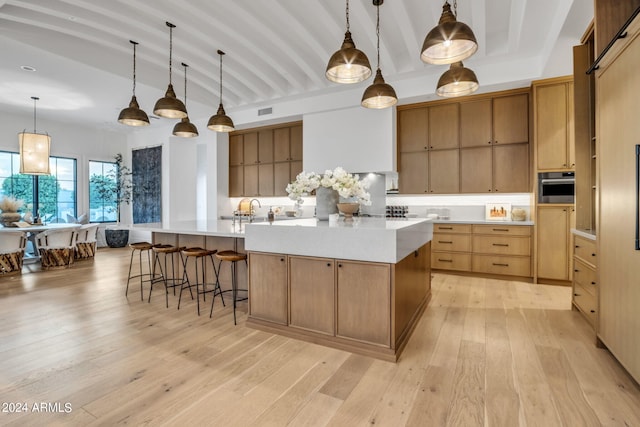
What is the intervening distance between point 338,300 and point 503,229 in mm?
3604

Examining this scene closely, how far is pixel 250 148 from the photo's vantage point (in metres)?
7.66

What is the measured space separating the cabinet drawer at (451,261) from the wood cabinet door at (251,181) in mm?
4264

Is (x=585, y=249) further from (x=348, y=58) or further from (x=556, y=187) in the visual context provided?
(x=348, y=58)

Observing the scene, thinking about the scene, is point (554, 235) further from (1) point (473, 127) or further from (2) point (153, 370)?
(2) point (153, 370)

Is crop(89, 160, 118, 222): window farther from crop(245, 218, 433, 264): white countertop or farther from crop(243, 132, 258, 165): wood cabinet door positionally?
crop(245, 218, 433, 264): white countertop

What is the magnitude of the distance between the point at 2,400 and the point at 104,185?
27.4 ft

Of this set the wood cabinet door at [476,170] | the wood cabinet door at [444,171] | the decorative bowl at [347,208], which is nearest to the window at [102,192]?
the decorative bowl at [347,208]

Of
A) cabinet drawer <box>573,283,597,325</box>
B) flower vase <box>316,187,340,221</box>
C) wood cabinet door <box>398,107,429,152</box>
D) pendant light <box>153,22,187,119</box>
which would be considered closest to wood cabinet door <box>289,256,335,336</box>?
flower vase <box>316,187,340,221</box>

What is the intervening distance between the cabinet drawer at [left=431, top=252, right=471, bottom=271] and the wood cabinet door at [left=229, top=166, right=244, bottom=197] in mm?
4746

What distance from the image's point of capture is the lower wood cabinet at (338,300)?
2467 mm

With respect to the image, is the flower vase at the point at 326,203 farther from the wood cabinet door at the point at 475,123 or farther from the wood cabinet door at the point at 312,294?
the wood cabinet door at the point at 475,123

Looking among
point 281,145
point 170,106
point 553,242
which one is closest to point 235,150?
point 281,145

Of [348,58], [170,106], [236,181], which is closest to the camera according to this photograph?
[348,58]

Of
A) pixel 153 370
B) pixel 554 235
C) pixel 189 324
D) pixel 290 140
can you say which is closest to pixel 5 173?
pixel 290 140
